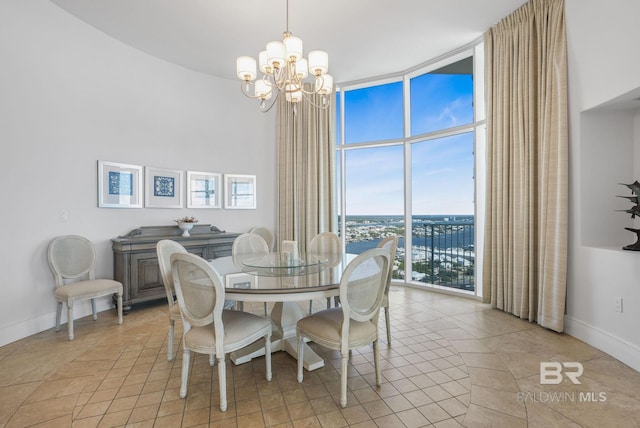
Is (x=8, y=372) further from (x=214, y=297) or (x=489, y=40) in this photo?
(x=489, y=40)

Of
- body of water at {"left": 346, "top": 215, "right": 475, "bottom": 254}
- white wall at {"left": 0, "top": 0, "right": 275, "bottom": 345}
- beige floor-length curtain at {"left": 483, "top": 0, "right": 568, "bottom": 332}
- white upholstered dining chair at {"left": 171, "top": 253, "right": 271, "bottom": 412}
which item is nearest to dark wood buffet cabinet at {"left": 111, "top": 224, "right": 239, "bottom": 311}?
white wall at {"left": 0, "top": 0, "right": 275, "bottom": 345}

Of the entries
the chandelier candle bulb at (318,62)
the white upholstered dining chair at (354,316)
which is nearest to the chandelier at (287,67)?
the chandelier candle bulb at (318,62)

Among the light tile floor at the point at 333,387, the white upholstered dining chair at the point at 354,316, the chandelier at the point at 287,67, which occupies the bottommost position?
the light tile floor at the point at 333,387

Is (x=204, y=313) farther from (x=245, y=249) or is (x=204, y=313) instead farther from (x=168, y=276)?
(x=245, y=249)

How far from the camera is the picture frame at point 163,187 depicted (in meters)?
4.13

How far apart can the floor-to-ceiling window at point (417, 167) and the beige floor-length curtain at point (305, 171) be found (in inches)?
12.8

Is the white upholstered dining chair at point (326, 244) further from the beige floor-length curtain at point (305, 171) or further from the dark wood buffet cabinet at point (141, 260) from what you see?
the dark wood buffet cabinet at point (141, 260)

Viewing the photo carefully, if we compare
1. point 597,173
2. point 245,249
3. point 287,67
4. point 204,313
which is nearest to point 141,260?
point 245,249

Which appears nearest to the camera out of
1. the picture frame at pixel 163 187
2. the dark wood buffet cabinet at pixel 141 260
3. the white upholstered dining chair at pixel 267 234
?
the dark wood buffet cabinet at pixel 141 260

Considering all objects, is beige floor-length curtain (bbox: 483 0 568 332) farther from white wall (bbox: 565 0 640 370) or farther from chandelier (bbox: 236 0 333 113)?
chandelier (bbox: 236 0 333 113)

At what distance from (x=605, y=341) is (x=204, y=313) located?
3.15 meters

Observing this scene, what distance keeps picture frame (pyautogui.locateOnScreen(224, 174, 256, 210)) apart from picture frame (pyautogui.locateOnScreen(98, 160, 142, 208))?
4.12 feet

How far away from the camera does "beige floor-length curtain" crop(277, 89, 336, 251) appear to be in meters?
4.93

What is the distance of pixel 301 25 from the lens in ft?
11.5
